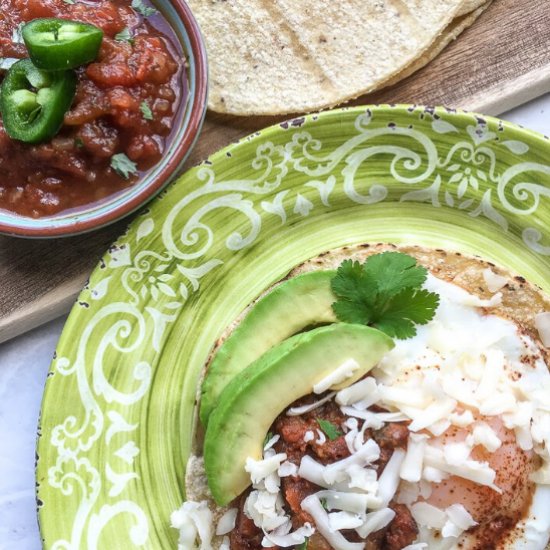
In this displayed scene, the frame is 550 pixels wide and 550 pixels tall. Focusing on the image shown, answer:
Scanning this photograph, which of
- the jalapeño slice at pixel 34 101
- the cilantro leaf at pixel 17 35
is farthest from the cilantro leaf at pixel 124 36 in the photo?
the cilantro leaf at pixel 17 35

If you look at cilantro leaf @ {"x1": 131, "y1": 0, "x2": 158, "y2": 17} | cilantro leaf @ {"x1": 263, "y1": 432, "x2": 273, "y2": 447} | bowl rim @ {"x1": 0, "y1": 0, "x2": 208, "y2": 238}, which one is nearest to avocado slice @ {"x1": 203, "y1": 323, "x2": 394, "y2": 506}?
cilantro leaf @ {"x1": 263, "y1": 432, "x2": 273, "y2": 447}

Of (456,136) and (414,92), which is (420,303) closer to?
(456,136)

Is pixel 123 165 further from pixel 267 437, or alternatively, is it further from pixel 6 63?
pixel 267 437

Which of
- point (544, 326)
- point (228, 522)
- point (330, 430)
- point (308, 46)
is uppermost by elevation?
point (308, 46)

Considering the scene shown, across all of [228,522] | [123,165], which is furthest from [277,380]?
[123,165]

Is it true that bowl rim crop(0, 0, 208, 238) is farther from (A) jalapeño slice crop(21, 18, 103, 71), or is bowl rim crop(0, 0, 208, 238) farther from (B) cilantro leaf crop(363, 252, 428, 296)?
(B) cilantro leaf crop(363, 252, 428, 296)

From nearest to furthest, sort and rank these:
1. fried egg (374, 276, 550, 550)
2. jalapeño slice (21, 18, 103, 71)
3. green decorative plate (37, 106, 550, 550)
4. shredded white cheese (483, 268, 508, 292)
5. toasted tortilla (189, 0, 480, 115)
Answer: fried egg (374, 276, 550, 550) → jalapeño slice (21, 18, 103, 71) → shredded white cheese (483, 268, 508, 292) → green decorative plate (37, 106, 550, 550) → toasted tortilla (189, 0, 480, 115)

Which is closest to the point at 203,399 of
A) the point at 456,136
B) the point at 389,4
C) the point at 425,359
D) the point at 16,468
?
the point at 425,359
